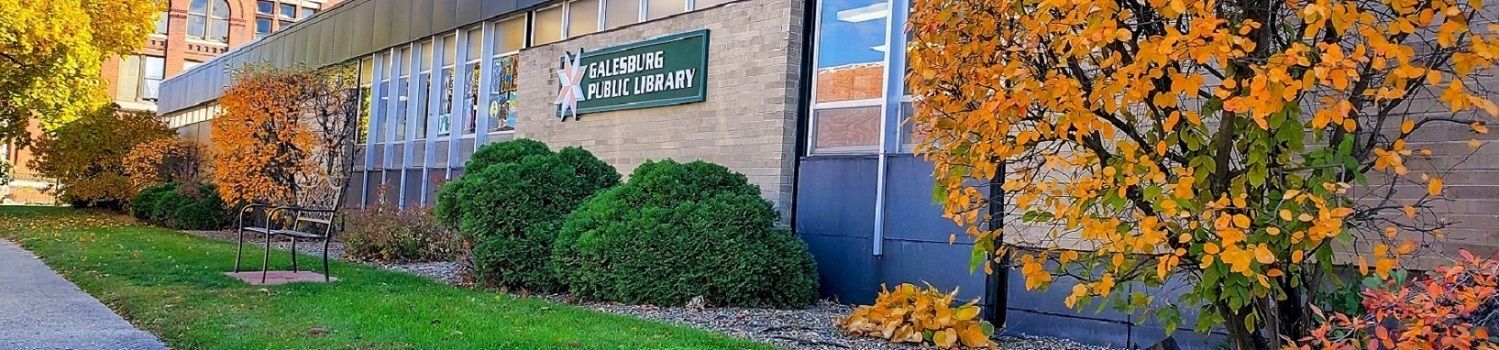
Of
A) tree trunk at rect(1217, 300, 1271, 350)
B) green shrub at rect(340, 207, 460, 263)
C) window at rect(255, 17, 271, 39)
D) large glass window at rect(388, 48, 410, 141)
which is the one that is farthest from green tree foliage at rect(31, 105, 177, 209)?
tree trunk at rect(1217, 300, 1271, 350)

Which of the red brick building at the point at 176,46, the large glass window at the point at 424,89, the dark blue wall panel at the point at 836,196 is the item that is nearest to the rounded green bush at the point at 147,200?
the large glass window at the point at 424,89

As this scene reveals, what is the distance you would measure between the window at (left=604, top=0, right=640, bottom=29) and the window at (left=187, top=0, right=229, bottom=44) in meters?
34.2

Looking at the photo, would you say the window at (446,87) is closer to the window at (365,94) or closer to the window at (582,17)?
the window at (365,94)

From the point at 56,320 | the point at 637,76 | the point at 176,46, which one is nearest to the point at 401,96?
the point at 637,76

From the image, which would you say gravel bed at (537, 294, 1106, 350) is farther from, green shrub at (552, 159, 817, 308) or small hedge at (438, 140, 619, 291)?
small hedge at (438, 140, 619, 291)

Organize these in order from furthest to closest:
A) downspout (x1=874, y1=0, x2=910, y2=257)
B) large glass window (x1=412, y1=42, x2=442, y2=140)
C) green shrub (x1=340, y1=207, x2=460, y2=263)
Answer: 1. large glass window (x1=412, y1=42, x2=442, y2=140)
2. green shrub (x1=340, y1=207, x2=460, y2=263)
3. downspout (x1=874, y1=0, x2=910, y2=257)

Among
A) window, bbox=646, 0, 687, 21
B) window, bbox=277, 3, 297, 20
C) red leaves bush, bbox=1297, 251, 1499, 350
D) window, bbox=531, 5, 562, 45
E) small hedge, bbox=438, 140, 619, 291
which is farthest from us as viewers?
window, bbox=277, 3, 297, 20

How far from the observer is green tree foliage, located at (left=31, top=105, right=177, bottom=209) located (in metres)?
23.9

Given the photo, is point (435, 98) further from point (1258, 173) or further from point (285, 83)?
point (1258, 173)

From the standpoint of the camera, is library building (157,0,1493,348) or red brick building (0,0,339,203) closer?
library building (157,0,1493,348)

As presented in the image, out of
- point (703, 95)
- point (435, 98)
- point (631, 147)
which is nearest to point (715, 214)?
point (703, 95)

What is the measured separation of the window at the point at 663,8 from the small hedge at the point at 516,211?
2876mm

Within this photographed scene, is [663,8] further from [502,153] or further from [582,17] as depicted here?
[502,153]

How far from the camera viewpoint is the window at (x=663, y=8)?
11977mm
